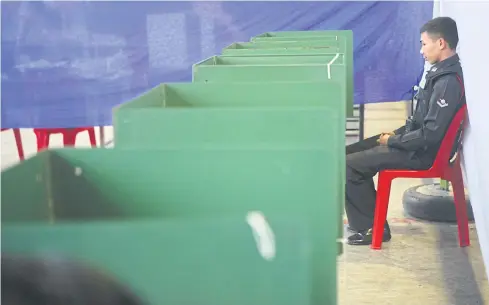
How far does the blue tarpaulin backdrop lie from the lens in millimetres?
3797

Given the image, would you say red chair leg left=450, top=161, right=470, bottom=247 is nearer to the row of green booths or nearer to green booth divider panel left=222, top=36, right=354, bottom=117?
green booth divider panel left=222, top=36, right=354, bottom=117

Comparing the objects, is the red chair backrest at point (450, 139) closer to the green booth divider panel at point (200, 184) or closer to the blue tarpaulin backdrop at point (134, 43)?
the blue tarpaulin backdrop at point (134, 43)

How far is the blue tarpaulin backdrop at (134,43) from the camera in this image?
380 centimetres

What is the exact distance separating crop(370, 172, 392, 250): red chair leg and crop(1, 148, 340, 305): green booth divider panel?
1.63 meters

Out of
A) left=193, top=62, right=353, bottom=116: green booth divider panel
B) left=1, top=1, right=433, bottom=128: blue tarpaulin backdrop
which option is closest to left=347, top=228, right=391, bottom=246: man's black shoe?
left=193, top=62, right=353, bottom=116: green booth divider panel

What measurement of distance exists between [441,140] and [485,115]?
2.56 ft

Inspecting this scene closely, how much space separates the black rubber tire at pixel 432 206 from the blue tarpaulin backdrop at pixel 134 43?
990mm

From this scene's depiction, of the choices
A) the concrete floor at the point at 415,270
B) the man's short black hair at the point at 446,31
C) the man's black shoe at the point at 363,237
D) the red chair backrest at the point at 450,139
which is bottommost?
the concrete floor at the point at 415,270

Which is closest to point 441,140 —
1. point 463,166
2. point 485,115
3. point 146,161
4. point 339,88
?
point 463,166

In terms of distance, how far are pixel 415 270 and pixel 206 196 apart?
1677mm

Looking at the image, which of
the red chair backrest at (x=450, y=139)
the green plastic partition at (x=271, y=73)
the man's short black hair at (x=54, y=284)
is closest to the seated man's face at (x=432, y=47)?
the red chair backrest at (x=450, y=139)

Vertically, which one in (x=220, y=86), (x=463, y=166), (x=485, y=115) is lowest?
(x=463, y=166)

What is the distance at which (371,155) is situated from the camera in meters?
2.60

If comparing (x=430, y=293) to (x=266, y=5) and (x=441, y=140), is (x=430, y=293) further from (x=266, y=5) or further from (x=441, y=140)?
(x=266, y=5)
